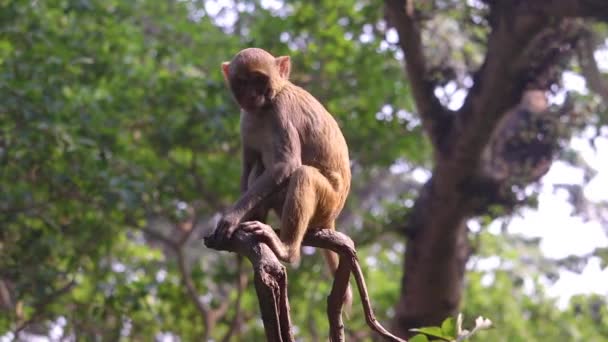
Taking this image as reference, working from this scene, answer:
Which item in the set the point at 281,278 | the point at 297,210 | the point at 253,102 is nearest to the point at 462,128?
the point at 253,102

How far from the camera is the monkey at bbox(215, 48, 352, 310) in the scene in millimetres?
3207

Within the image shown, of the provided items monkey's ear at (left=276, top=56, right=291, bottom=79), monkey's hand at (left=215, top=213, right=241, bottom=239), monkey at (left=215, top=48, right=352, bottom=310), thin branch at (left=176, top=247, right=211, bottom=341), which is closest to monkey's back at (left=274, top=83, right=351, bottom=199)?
monkey at (left=215, top=48, right=352, bottom=310)

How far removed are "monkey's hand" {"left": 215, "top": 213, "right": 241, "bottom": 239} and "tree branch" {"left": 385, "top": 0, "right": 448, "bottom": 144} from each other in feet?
14.4

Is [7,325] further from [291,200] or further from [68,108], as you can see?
[291,200]

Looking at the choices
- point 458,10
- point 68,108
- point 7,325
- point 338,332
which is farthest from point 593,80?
point 7,325

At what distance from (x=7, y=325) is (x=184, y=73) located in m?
2.73

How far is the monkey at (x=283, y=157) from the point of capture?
10.5 feet

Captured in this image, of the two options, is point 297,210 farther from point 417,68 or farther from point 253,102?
point 417,68

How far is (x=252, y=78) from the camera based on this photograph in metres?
3.38

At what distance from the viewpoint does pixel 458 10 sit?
788cm

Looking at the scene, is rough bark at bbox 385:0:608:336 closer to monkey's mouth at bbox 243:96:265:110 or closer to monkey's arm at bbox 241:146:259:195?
monkey's arm at bbox 241:146:259:195

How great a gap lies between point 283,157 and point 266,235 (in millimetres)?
419

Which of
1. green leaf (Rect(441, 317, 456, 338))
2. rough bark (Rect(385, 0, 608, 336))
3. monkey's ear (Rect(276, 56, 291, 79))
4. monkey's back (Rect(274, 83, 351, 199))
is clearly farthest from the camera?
rough bark (Rect(385, 0, 608, 336))

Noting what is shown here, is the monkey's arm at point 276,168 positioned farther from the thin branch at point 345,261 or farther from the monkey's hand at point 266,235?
the thin branch at point 345,261
